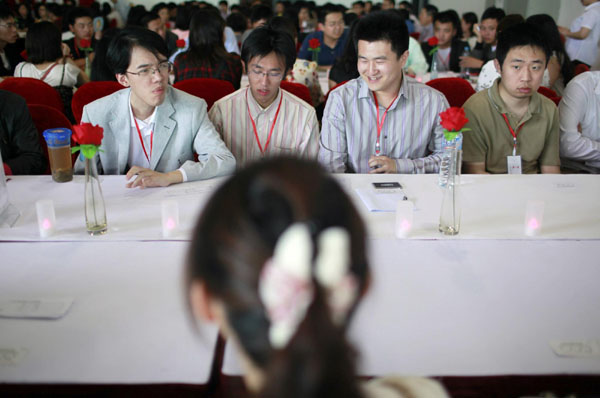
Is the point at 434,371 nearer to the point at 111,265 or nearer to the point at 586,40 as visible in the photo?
the point at 111,265

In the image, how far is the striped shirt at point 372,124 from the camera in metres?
2.41

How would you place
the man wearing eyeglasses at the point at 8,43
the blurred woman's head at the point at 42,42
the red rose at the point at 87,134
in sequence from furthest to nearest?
the man wearing eyeglasses at the point at 8,43, the blurred woman's head at the point at 42,42, the red rose at the point at 87,134

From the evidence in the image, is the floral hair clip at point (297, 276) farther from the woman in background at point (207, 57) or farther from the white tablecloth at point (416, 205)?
the woman in background at point (207, 57)

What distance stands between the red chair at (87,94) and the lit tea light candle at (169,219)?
1585mm

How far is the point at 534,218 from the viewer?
5.20 feet

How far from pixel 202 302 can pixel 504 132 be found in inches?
85.0

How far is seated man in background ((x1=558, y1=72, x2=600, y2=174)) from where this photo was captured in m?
2.57

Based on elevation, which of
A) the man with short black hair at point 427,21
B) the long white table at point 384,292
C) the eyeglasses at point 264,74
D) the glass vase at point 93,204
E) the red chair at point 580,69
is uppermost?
the man with short black hair at point 427,21

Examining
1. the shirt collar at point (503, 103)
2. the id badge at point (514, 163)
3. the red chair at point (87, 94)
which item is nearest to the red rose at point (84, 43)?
the red chair at point (87, 94)

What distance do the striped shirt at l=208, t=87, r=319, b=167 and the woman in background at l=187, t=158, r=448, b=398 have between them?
1.93 metres

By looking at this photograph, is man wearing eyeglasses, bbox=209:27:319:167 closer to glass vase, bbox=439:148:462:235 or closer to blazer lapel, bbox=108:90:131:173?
blazer lapel, bbox=108:90:131:173

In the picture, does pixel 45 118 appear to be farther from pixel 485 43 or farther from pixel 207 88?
pixel 485 43

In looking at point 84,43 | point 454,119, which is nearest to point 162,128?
point 454,119

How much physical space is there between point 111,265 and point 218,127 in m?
1.25
